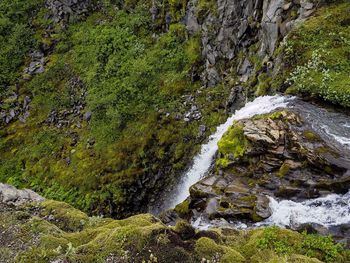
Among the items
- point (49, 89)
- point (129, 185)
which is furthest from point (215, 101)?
point (49, 89)

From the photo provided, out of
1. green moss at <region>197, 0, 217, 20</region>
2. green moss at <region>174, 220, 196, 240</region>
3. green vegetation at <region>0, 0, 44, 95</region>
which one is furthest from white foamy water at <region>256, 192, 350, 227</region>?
green vegetation at <region>0, 0, 44, 95</region>

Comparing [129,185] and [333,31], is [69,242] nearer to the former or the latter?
[129,185]

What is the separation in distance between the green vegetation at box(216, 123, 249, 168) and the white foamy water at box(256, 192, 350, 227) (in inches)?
99.8

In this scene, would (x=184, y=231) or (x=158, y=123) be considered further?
(x=158, y=123)

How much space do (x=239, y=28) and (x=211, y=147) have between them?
6718mm

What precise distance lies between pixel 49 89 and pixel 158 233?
19624 millimetres

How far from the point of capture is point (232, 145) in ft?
43.8

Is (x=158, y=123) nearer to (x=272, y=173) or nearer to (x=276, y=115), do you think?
(x=276, y=115)

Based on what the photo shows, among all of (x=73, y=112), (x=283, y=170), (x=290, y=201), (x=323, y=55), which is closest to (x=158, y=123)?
(x=73, y=112)

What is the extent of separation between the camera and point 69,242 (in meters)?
7.69

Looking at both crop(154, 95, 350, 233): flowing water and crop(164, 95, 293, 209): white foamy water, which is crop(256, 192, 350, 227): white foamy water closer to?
crop(154, 95, 350, 233): flowing water

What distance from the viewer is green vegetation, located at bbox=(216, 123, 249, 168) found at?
42.7ft

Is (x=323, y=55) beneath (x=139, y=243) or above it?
above

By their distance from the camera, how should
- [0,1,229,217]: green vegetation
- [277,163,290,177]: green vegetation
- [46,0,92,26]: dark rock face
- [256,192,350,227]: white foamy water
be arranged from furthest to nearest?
[46,0,92,26]: dark rock face → [0,1,229,217]: green vegetation → [277,163,290,177]: green vegetation → [256,192,350,227]: white foamy water
